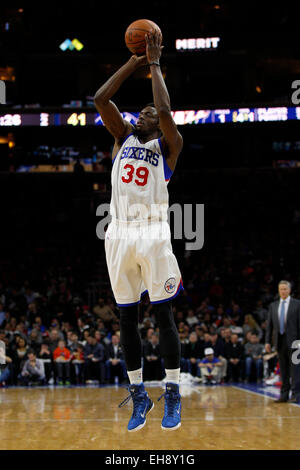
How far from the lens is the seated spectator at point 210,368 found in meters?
13.1

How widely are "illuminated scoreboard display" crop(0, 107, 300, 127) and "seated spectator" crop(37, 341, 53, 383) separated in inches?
268

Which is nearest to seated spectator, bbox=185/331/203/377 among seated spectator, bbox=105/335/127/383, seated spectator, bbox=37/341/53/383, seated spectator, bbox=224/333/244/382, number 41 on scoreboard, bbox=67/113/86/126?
seated spectator, bbox=224/333/244/382

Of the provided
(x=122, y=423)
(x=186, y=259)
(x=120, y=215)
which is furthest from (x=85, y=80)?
(x=120, y=215)

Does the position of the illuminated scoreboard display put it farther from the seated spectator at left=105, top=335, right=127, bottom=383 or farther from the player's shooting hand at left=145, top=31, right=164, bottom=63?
the player's shooting hand at left=145, top=31, right=164, bottom=63

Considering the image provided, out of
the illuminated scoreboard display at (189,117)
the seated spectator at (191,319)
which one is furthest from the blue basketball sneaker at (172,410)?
the illuminated scoreboard display at (189,117)

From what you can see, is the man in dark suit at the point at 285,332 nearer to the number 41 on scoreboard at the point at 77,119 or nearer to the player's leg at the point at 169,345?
the player's leg at the point at 169,345

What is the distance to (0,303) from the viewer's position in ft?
53.5

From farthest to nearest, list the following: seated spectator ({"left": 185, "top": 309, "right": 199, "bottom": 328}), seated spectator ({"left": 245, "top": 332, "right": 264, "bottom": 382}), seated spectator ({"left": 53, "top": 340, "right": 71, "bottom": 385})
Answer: seated spectator ({"left": 185, "top": 309, "right": 199, "bottom": 328}), seated spectator ({"left": 245, "top": 332, "right": 264, "bottom": 382}), seated spectator ({"left": 53, "top": 340, "right": 71, "bottom": 385})

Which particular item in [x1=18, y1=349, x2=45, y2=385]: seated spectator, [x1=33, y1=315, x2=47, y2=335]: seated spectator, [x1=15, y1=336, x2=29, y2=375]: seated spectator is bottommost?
[x1=18, y1=349, x2=45, y2=385]: seated spectator

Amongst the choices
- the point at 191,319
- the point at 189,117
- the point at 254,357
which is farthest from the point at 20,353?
the point at 189,117

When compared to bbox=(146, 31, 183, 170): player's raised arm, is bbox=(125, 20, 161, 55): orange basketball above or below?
above

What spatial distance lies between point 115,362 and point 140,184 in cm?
969

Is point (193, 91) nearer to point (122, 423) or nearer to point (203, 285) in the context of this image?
point (203, 285)

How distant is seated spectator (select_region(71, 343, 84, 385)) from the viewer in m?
13.5
